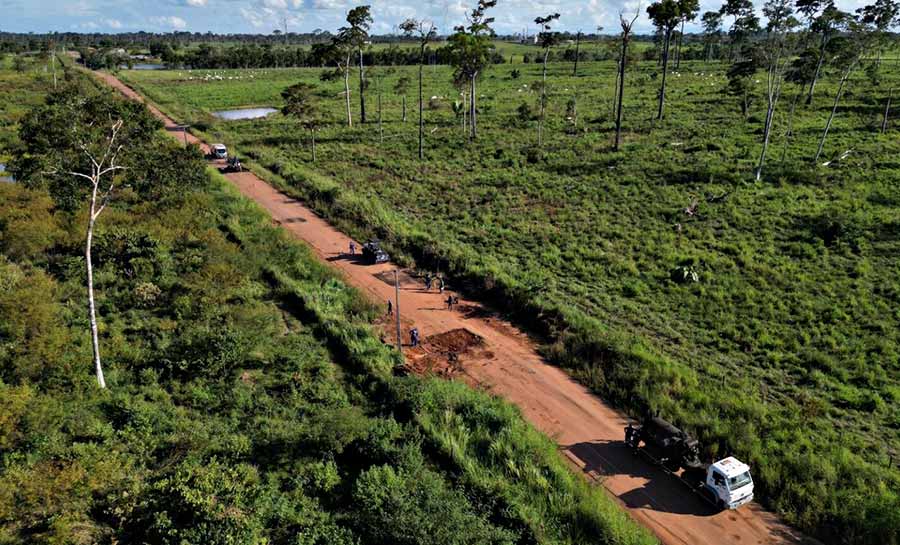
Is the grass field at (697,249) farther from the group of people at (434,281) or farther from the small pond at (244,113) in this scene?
the small pond at (244,113)

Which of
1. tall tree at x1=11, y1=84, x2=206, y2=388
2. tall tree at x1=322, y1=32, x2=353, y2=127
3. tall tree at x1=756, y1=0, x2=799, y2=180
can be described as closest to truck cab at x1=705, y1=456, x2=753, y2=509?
tall tree at x1=11, y1=84, x2=206, y2=388

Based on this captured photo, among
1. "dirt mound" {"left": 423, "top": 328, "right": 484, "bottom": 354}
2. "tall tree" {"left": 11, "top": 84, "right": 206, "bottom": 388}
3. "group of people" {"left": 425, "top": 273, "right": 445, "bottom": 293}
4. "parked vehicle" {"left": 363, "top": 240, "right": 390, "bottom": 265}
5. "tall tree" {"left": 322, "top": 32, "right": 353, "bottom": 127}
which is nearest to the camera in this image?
"tall tree" {"left": 11, "top": 84, "right": 206, "bottom": 388}

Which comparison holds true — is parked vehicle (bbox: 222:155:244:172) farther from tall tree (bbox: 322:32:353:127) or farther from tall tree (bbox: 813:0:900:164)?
tall tree (bbox: 813:0:900:164)

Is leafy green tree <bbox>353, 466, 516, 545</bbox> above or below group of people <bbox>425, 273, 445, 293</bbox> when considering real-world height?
below

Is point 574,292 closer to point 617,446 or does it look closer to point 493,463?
point 617,446

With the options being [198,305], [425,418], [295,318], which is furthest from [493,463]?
[198,305]
